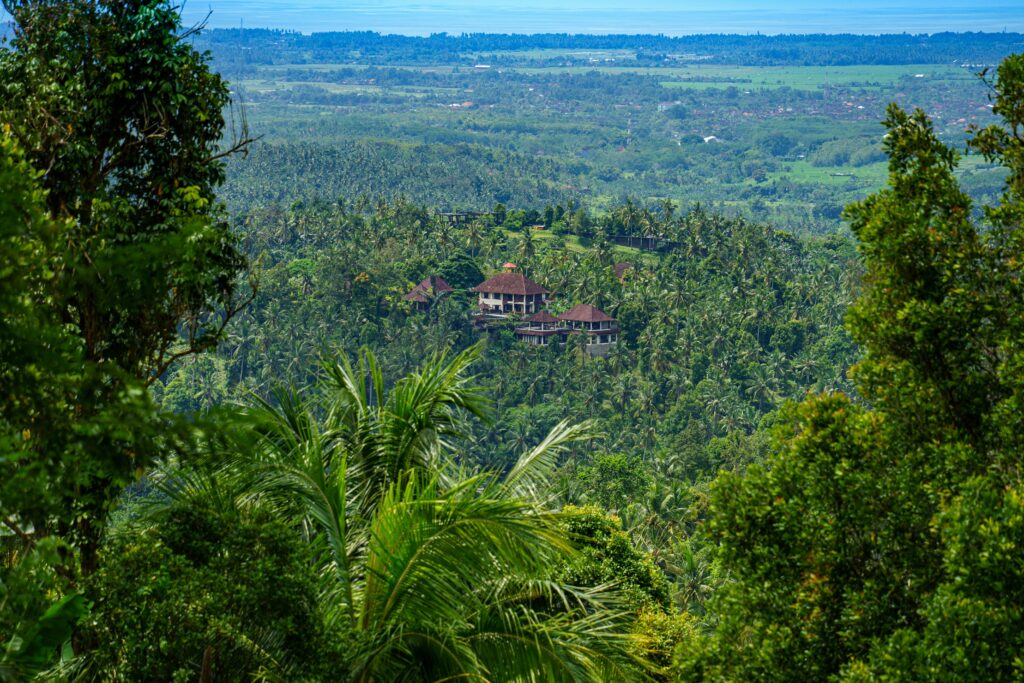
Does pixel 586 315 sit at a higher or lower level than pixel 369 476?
lower

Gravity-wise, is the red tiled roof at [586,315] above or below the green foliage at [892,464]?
below

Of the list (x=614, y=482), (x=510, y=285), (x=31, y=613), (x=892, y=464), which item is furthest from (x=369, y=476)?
(x=510, y=285)

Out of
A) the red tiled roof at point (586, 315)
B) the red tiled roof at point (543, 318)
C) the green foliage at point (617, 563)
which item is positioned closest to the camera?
the green foliage at point (617, 563)

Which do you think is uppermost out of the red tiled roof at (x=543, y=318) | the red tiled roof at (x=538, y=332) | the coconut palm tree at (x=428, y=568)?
the coconut palm tree at (x=428, y=568)

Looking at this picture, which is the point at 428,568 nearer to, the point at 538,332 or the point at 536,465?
the point at 536,465

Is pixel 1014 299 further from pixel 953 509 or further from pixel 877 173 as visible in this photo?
pixel 877 173

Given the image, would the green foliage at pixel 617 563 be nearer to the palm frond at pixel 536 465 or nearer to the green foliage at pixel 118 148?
the palm frond at pixel 536 465

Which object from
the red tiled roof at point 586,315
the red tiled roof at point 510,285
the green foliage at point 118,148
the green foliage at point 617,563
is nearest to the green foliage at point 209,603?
the green foliage at point 118,148
